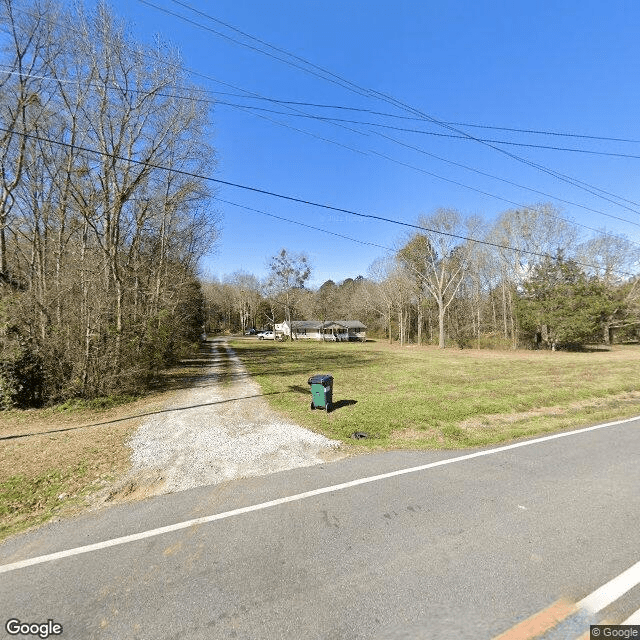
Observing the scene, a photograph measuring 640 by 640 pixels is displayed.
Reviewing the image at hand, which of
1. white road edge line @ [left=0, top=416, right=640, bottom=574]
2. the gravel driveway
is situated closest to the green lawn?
white road edge line @ [left=0, top=416, right=640, bottom=574]

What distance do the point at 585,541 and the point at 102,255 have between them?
1366 cm

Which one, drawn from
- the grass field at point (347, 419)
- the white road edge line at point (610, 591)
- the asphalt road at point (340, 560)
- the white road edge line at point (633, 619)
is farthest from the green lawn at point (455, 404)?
the white road edge line at point (633, 619)

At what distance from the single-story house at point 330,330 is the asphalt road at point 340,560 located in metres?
50.5

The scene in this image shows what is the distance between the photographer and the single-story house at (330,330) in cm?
5588

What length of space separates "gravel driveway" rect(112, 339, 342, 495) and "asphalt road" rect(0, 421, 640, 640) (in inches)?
21.1

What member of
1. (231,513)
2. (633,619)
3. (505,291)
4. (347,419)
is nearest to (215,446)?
(231,513)

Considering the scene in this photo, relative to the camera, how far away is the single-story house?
55.9 m

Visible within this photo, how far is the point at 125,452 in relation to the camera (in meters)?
5.82

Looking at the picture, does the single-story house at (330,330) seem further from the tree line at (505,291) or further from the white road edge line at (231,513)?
the white road edge line at (231,513)

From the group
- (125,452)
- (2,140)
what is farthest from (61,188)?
(125,452)

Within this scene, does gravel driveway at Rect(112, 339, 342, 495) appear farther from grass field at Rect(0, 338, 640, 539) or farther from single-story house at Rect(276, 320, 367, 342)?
single-story house at Rect(276, 320, 367, 342)

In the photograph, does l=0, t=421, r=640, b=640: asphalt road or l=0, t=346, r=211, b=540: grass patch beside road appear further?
l=0, t=346, r=211, b=540: grass patch beside road

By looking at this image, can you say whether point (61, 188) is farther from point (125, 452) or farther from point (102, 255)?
point (125, 452)

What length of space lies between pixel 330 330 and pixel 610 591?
5463 cm
